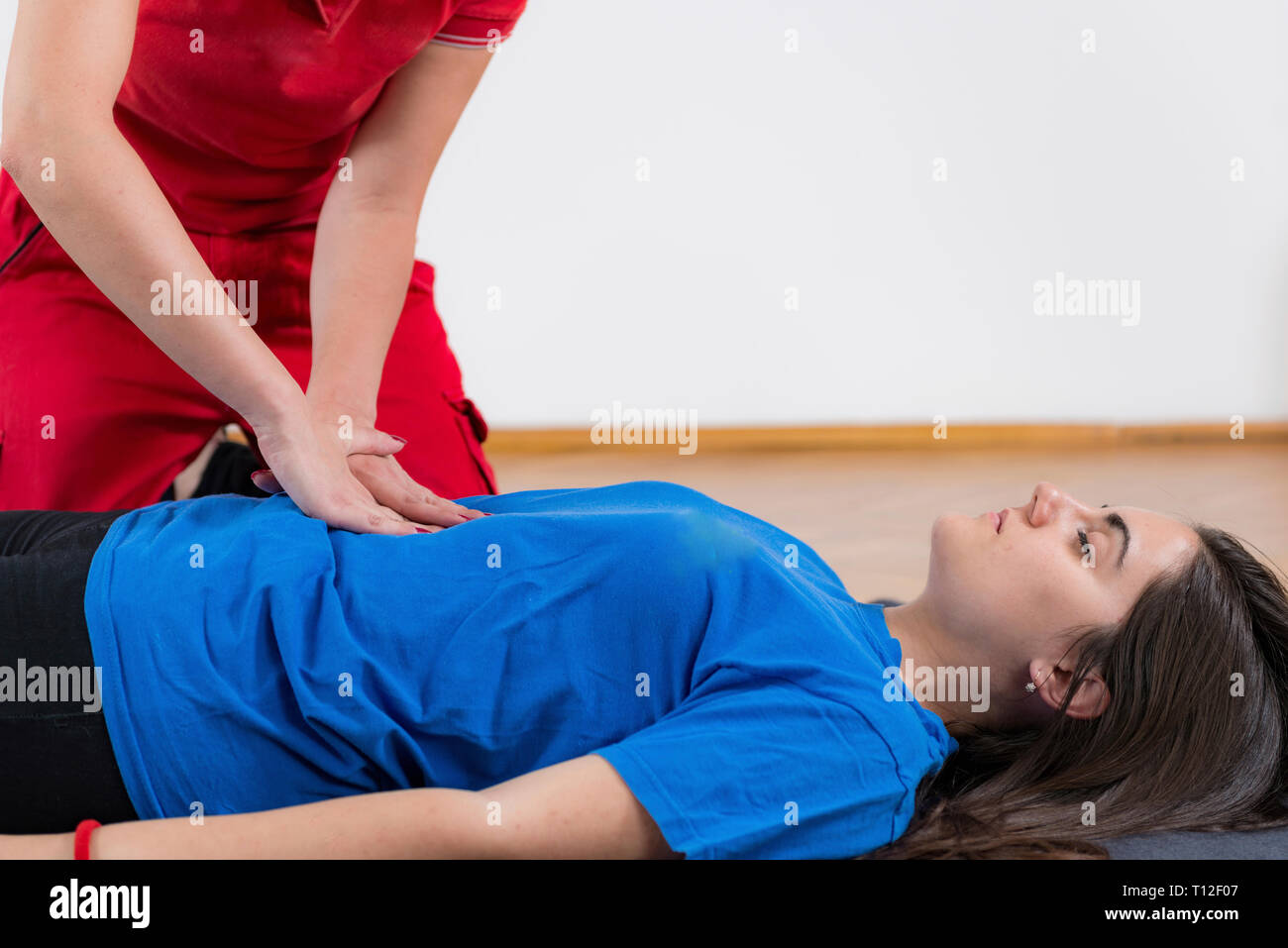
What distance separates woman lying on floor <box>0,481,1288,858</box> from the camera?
90 centimetres

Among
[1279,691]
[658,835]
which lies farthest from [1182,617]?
[658,835]

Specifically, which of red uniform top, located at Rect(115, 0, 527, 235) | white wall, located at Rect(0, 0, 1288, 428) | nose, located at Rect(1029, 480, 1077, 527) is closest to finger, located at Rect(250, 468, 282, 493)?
red uniform top, located at Rect(115, 0, 527, 235)

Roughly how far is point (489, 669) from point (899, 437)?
290cm

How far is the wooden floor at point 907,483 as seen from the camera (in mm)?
2537

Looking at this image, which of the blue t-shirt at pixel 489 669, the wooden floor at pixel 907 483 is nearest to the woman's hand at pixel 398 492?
the blue t-shirt at pixel 489 669

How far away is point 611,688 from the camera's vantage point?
102 cm

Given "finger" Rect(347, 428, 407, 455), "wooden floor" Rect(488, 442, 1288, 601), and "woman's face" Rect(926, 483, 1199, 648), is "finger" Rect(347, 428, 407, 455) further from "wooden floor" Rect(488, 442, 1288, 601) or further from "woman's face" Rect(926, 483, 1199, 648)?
"wooden floor" Rect(488, 442, 1288, 601)

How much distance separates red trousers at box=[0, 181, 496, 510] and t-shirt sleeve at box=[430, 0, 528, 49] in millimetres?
315

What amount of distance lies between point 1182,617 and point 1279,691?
0.14 metres

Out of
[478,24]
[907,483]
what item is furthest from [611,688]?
[907,483]

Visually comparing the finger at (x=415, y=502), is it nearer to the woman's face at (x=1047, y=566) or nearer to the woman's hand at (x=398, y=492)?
the woman's hand at (x=398, y=492)

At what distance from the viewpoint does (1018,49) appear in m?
3.56

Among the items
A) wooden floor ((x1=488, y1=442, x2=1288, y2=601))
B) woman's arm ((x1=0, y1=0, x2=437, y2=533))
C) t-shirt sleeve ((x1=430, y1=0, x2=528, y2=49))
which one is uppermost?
t-shirt sleeve ((x1=430, y1=0, x2=528, y2=49))
